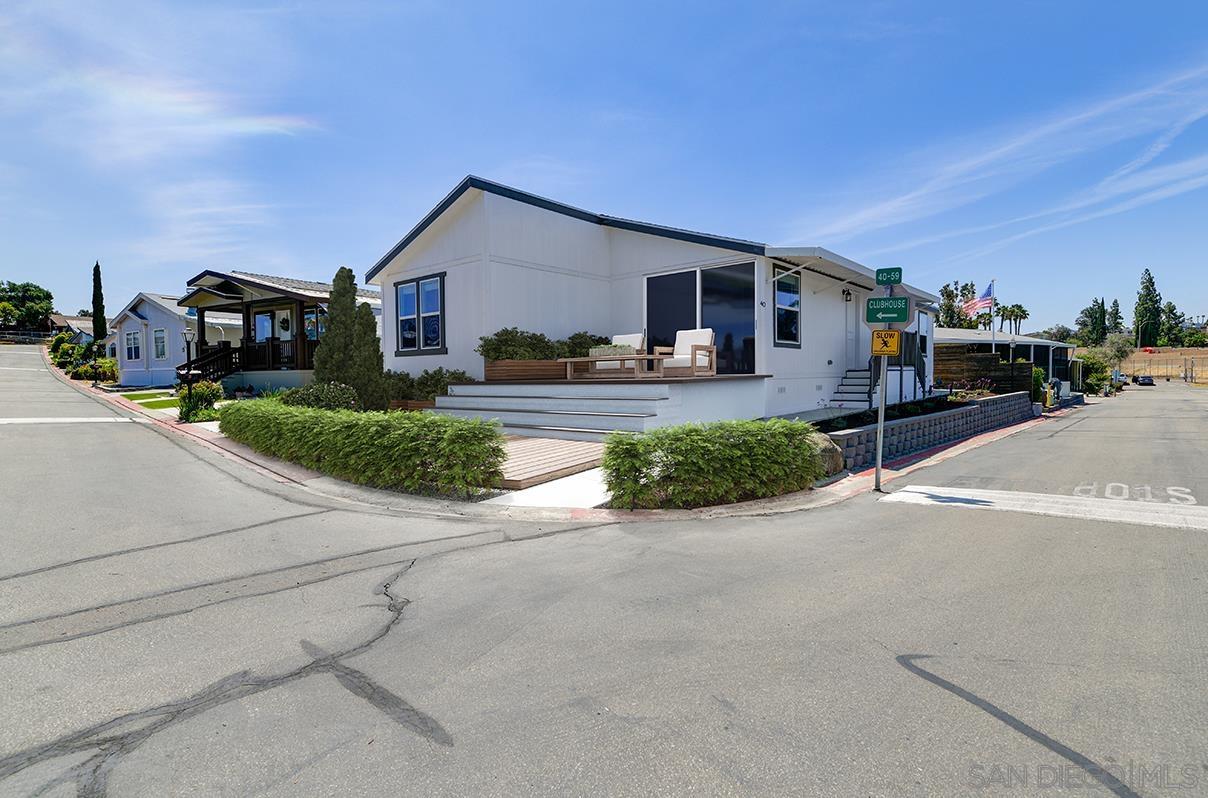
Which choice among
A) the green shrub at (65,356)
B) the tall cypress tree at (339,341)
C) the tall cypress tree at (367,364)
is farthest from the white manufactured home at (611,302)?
the green shrub at (65,356)

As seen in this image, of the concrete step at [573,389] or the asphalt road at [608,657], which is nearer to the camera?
the asphalt road at [608,657]

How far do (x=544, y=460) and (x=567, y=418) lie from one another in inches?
101

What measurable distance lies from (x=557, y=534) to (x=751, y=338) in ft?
28.8

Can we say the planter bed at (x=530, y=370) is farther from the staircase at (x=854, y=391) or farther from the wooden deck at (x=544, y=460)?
the staircase at (x=854, y=391)

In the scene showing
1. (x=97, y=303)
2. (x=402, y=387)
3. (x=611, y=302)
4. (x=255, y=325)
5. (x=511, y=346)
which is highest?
(x=97, y=303)

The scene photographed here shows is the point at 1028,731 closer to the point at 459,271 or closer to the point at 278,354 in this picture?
the point at 459,271

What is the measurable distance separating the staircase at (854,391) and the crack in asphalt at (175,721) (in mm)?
14783

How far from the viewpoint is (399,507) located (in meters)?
7.41

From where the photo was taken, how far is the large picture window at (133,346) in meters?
31.0

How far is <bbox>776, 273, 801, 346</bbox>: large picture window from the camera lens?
14.1m

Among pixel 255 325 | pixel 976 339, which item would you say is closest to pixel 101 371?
pixel 255 325

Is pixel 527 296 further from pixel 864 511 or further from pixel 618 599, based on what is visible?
pixel 618 599

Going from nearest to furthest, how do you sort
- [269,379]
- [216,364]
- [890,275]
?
[890,275] → [269,379] → [216,364]

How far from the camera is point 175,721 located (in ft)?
9.45
